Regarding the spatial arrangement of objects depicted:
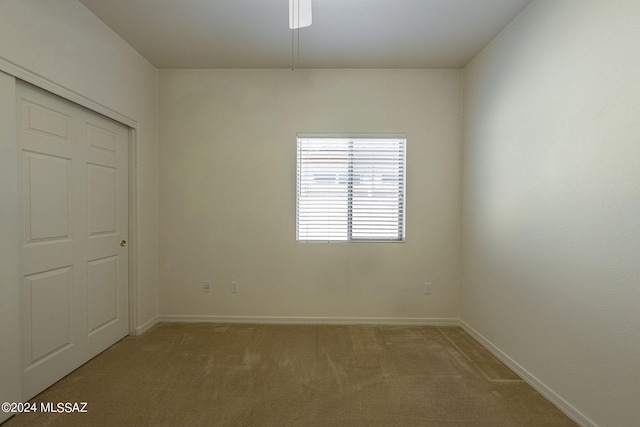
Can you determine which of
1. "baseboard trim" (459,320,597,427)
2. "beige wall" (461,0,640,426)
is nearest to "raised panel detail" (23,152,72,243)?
"beige wall" (461,0,640,426)

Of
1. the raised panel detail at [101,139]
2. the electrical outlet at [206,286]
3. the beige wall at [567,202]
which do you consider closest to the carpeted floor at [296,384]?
the beige wall at [567,202]

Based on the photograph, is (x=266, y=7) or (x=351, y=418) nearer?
(x=351, y=418)

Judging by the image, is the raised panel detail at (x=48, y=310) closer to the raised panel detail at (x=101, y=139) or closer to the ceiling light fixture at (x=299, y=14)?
the raised panel detail at (x=101, y=139)

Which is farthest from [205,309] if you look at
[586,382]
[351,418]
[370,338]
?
[586,382]

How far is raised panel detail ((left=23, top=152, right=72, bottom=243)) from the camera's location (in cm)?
212

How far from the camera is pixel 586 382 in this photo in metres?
1.92

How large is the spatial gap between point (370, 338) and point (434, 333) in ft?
2.42

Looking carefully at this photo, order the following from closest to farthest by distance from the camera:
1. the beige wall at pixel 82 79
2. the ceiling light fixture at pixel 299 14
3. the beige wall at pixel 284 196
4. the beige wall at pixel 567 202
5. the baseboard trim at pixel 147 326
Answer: the beige wall at pixel 567 202
the beige wall at pixel 82 79
the ceiling light fixture at pixel 299 14
the baseboard trim at pixel 147 326
the beige wall at pixel 284 196

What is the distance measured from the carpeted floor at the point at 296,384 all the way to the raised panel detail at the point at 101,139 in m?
1.88

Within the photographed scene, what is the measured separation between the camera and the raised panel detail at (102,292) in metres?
2.71

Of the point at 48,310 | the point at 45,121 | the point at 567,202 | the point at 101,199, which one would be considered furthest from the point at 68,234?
the point at 567,202

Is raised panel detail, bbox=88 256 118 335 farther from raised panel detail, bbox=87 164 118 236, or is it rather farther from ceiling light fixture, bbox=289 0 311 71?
ceiling light fixture, bbox=289 0 311 71

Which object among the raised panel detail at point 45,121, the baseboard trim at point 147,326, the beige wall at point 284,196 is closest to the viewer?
the raised panel detail at point 45,121

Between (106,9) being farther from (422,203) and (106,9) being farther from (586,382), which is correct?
(586,382)
